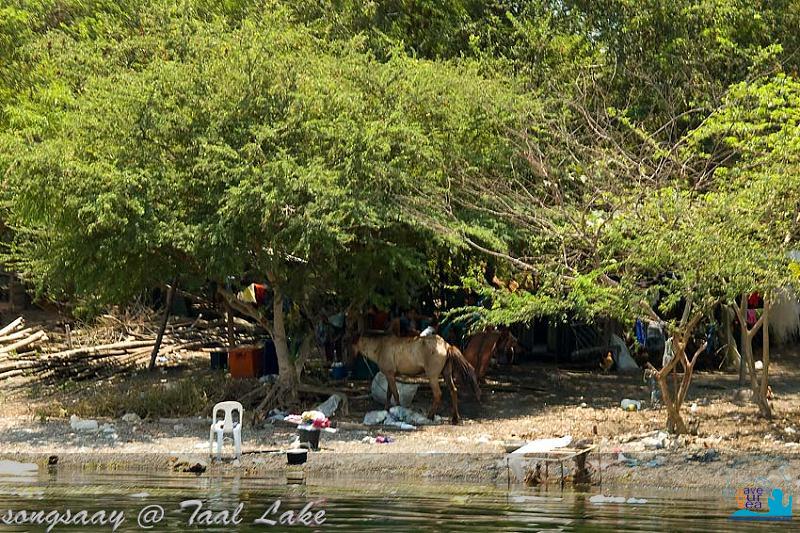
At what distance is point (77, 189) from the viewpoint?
16.7 metres

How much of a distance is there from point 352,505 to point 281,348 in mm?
6595

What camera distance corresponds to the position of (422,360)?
18.3 m

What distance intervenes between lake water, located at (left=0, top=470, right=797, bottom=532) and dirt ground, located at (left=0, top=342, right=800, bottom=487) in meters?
0.80

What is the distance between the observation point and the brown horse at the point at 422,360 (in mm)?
18250

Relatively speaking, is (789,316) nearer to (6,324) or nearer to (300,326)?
(300,326)

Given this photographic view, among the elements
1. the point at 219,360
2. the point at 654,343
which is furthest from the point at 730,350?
the point at 219,360

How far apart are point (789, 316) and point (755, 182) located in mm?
9860

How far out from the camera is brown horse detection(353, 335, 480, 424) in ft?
59.9

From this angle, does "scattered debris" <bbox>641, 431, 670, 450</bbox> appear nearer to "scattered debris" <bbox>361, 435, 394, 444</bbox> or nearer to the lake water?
the lake water

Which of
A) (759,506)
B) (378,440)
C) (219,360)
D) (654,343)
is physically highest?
(654,343)

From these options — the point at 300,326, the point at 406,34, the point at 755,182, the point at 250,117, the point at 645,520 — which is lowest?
the point at 645,520

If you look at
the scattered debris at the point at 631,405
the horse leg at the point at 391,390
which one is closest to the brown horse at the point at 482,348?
the horse leg at the point at 391,390

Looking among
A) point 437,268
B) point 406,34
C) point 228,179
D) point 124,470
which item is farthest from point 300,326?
point 406,34

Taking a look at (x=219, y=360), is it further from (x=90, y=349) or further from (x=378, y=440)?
(x=378, y=440)
